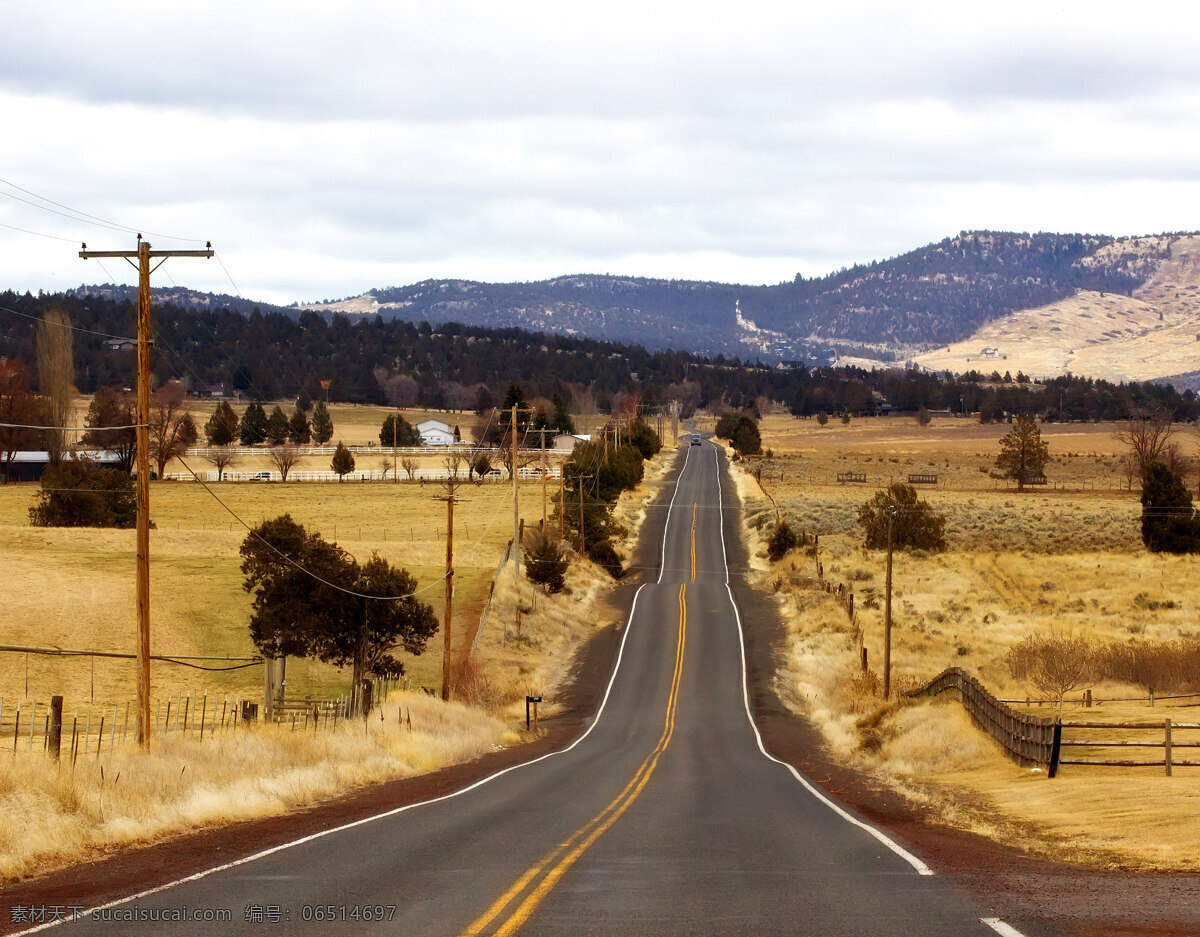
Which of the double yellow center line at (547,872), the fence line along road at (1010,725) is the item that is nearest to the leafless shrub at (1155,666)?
the fence line along road at (1010,725)

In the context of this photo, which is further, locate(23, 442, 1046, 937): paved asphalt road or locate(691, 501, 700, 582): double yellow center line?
locate(691, 501, 700, 582): double yellow center line

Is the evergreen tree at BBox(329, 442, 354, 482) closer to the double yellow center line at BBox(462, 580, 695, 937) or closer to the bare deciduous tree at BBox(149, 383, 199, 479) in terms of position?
the bare deciduous tree at BBox(149, 383, 199, 479)

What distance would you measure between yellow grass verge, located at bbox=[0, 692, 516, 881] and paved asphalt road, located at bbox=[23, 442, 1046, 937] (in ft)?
7.38

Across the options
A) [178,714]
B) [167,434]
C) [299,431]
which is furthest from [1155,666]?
[299,431]

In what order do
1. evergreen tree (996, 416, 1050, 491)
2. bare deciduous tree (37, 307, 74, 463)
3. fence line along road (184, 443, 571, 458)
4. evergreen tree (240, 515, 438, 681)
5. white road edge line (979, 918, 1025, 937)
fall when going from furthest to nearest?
1. fence line along road (184, 443, 571, 458)
2. evergreen tree (996, 416, 1050, 491)
3. bare deciduous tree (37, 307, 74, 463)
4. evergreen tree (240, 515, 438, 681)
5. white road edge line (979, 918, 1025, 937)

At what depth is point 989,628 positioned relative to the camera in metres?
55.9

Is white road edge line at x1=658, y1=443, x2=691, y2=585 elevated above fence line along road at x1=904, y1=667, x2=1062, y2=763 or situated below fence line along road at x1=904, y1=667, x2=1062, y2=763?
below

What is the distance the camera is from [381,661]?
42688mm

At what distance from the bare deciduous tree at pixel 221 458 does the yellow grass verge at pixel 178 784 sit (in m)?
113

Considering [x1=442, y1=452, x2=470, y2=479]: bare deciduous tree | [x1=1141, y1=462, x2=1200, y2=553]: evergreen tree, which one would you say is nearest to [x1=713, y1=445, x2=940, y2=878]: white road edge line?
[x1=1141, y1=462, x2=1200, y2=553]: evergreen tree

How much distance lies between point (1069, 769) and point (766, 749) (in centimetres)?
1456

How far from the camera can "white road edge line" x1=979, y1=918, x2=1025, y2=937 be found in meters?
9.03

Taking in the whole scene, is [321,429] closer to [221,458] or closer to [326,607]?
[221,458]

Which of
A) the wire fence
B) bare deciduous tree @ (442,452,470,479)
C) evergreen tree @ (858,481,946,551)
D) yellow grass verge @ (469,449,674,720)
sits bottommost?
yellow grass verge @ (469,449,674,720)
